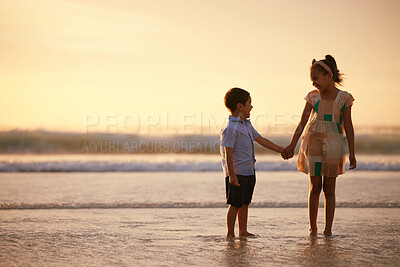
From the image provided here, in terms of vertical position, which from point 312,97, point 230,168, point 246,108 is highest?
point 312,97

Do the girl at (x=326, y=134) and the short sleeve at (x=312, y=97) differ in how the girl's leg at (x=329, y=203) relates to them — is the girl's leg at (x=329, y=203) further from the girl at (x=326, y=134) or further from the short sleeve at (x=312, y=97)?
the short sleeve at (x=312, y=97)

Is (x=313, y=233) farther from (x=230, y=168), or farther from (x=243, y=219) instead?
(x=230, y=168)

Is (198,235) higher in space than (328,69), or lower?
lower

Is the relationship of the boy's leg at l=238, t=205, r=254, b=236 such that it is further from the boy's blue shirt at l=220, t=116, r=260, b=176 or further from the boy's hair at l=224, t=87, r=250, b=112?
the boy's hair at l=224, t=87, r=250, b=112

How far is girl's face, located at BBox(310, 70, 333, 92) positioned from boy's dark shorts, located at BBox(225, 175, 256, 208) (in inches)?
39.5

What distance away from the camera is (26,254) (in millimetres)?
3779

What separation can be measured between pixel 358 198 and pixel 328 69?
295 centimetres

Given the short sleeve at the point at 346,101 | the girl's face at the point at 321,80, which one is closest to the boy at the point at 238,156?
the girl's face at the point at 321,80

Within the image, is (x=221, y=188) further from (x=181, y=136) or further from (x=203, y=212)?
(x=181, y=136)

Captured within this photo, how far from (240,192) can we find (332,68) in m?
1.36

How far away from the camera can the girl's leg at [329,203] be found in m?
4.59

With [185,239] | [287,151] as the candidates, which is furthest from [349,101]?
[185,239]

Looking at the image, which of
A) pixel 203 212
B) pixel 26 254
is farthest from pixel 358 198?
pixel 26 254

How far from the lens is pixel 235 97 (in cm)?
457
